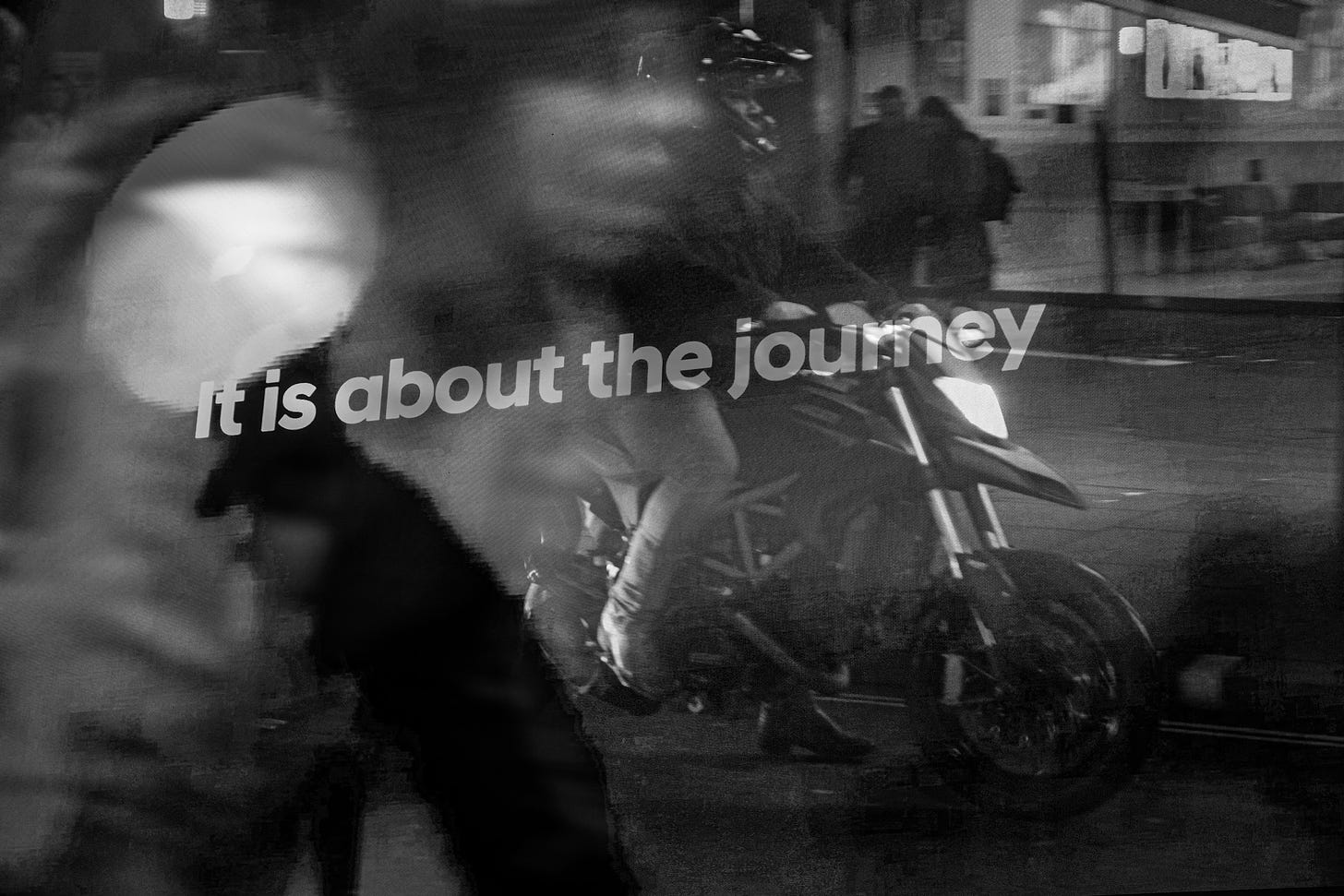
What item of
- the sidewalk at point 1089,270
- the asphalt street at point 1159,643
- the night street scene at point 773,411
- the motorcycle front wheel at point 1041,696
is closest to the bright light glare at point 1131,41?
the night street scene at point 773,411

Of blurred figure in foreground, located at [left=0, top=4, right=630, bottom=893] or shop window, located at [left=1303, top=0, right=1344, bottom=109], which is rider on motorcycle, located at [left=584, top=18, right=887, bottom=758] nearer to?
blurred figure in foreground, located at [left=0, top=4, right=630, bottom=893]

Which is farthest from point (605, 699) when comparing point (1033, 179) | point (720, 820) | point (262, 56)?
point (262, 56)

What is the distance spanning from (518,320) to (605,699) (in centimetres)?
52

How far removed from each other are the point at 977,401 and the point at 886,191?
30 cm

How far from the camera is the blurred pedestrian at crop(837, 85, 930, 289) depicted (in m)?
1.58

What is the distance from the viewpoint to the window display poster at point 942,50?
158 centimetres

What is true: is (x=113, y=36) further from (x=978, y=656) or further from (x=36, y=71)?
(x=978, y=656)

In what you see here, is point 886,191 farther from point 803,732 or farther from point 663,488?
point 803,732

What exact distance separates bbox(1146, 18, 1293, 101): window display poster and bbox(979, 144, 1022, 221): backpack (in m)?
0.22

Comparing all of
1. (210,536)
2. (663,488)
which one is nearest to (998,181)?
(663,488)

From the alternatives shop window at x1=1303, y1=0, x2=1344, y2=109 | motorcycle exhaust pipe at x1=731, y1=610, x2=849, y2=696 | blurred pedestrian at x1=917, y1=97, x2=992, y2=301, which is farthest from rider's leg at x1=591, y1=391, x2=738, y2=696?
shop window at x1=1303, y1=0, x2=1344, y2=109

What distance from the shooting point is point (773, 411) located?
1.58m

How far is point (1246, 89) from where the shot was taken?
1612mm

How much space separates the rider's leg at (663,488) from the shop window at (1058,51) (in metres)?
0.57
